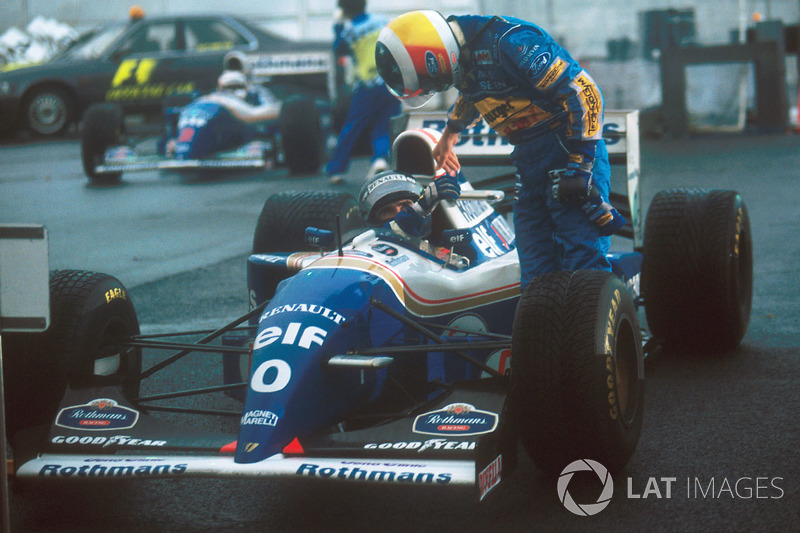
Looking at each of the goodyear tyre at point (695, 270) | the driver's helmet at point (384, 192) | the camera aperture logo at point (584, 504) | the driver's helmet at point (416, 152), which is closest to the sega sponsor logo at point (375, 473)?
the camera aperture logo at point (584, 504)

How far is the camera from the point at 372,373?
4035 millimetres

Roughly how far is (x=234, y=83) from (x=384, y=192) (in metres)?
9.33

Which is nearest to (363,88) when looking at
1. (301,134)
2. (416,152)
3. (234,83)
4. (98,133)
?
(301,134)

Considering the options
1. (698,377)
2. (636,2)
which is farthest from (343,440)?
(636,2)

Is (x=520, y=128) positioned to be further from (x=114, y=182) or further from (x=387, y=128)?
(x=114, y=182)

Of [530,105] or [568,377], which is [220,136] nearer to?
[530,105]

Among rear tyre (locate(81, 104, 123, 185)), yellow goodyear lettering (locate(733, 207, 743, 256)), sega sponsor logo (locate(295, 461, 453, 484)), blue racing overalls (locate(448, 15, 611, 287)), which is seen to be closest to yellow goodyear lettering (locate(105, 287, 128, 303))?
sega sponsor logo (locate(295, 461, 453, 484))

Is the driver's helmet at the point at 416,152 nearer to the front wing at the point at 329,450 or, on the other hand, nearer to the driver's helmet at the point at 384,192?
the driver's helmet at the point at 384,192

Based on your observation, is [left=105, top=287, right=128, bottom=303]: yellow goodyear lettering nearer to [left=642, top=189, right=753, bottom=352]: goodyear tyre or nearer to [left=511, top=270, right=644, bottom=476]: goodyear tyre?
[left=511, top=270, right=644, bottom=476]: goodyear tyre

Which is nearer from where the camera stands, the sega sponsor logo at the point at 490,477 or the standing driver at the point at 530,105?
the sega sponsor logo at the point at 490,477

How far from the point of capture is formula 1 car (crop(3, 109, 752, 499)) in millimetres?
3545

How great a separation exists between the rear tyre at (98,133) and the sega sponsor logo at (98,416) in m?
9.14

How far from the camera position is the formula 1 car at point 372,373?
3.54m

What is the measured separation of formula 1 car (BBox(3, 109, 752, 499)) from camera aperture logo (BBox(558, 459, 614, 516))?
0.04 meters
